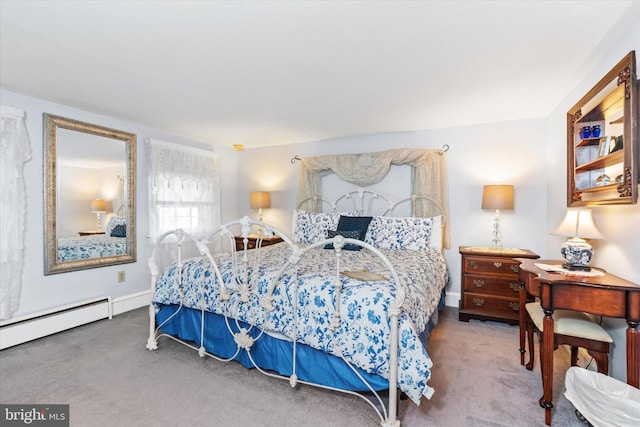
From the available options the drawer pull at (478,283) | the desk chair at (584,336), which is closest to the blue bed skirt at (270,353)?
the desk chair at (584,336)

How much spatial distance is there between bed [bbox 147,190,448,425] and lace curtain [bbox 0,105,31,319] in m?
1.34

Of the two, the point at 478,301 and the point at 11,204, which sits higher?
the point at 11,204

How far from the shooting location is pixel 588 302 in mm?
1640

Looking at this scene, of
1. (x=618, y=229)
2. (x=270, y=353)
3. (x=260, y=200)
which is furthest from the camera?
(x=260, y=200)

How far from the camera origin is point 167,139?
4156 mm

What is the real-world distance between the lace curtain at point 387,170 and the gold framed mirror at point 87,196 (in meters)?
2.28

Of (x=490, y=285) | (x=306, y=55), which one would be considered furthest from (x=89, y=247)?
(x=490, y=285)

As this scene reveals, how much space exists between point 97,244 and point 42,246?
49 cm

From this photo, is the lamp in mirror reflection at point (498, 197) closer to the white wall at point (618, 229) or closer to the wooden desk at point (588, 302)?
the white wall at point (618, 229)

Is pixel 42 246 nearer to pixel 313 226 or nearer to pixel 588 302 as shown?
pixel 313 226

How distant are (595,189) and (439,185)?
1.72m

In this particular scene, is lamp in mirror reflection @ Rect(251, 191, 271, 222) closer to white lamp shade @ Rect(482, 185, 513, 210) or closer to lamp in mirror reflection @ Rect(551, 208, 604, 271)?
white lamp shade @ Rect(482, 185, 513, 210)

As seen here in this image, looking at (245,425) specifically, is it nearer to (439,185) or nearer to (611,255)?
(611,255)

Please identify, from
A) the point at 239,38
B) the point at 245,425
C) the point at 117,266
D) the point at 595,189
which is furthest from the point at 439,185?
the point at 117,266
